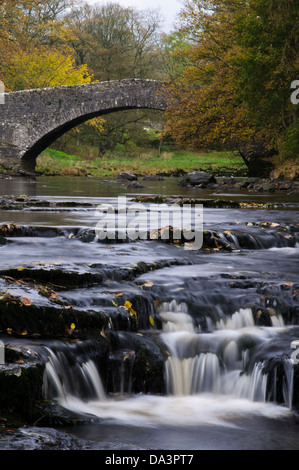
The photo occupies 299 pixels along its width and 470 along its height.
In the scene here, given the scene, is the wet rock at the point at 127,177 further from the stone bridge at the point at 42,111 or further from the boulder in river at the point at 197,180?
the stone bridge at the point at 42,111

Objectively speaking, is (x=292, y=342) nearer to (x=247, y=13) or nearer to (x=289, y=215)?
(x=289, y=215)

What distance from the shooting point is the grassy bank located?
27500 millimetres

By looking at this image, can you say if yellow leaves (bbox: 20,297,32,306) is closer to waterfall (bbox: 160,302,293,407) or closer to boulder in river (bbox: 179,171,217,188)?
waterfall (bbox: 160,302,293,407)

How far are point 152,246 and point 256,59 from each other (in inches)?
451

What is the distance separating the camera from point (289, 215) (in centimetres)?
986

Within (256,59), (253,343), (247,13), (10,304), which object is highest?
(247,13)

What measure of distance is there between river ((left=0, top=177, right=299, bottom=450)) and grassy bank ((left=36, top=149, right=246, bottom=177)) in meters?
21.0

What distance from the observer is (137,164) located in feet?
103

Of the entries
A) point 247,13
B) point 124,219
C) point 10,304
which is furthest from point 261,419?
point 247,13

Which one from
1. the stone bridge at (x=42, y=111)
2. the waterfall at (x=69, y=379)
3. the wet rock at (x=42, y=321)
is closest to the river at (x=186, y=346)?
the waterfall at (x=69, y=379)

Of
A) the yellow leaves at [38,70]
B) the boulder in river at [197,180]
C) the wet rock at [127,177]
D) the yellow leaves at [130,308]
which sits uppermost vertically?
the yellow leaves at [38,70]

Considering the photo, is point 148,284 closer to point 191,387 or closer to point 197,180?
point 191,387

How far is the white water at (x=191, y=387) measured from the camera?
11.1 ft

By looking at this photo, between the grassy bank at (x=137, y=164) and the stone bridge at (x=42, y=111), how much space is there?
4.71 feet
